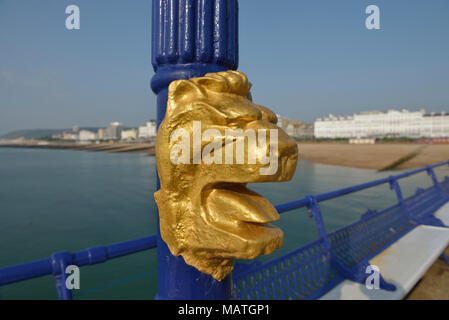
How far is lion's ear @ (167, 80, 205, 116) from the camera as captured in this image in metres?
0.79

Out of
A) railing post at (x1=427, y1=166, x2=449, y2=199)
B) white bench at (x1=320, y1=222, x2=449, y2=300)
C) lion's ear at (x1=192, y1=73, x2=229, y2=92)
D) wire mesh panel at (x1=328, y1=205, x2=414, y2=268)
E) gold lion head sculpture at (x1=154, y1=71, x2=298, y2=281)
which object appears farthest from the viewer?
railing post at (x1=427, y1=166, x2=449, y2=199)

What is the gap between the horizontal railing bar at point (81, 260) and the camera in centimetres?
95

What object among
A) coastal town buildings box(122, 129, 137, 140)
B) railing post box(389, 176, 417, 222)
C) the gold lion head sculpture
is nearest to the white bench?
railing post box(389, 176, 417, 222)

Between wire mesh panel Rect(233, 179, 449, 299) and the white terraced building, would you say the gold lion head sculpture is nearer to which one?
wire mesh panel Rect(233, 179, 449, 299)

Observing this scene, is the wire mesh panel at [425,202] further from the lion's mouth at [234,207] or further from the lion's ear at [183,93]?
the lion's ear at [183,93]

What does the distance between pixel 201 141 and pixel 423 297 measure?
2789 mm

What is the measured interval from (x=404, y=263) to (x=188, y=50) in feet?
9.51

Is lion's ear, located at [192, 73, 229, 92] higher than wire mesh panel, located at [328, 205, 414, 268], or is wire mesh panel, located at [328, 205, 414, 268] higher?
lion's ear, located at [192, 73, 229, 92]

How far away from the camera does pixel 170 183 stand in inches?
32.4

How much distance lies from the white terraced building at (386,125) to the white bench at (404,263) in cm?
8735

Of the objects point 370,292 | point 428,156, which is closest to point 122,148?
point 428,156

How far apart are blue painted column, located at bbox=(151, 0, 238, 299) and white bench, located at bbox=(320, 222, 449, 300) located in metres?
1.61

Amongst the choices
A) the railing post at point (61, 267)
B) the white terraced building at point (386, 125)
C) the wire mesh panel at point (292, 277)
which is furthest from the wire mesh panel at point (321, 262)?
the white terraced building at point (386, 125)

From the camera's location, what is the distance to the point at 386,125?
8300 cm
